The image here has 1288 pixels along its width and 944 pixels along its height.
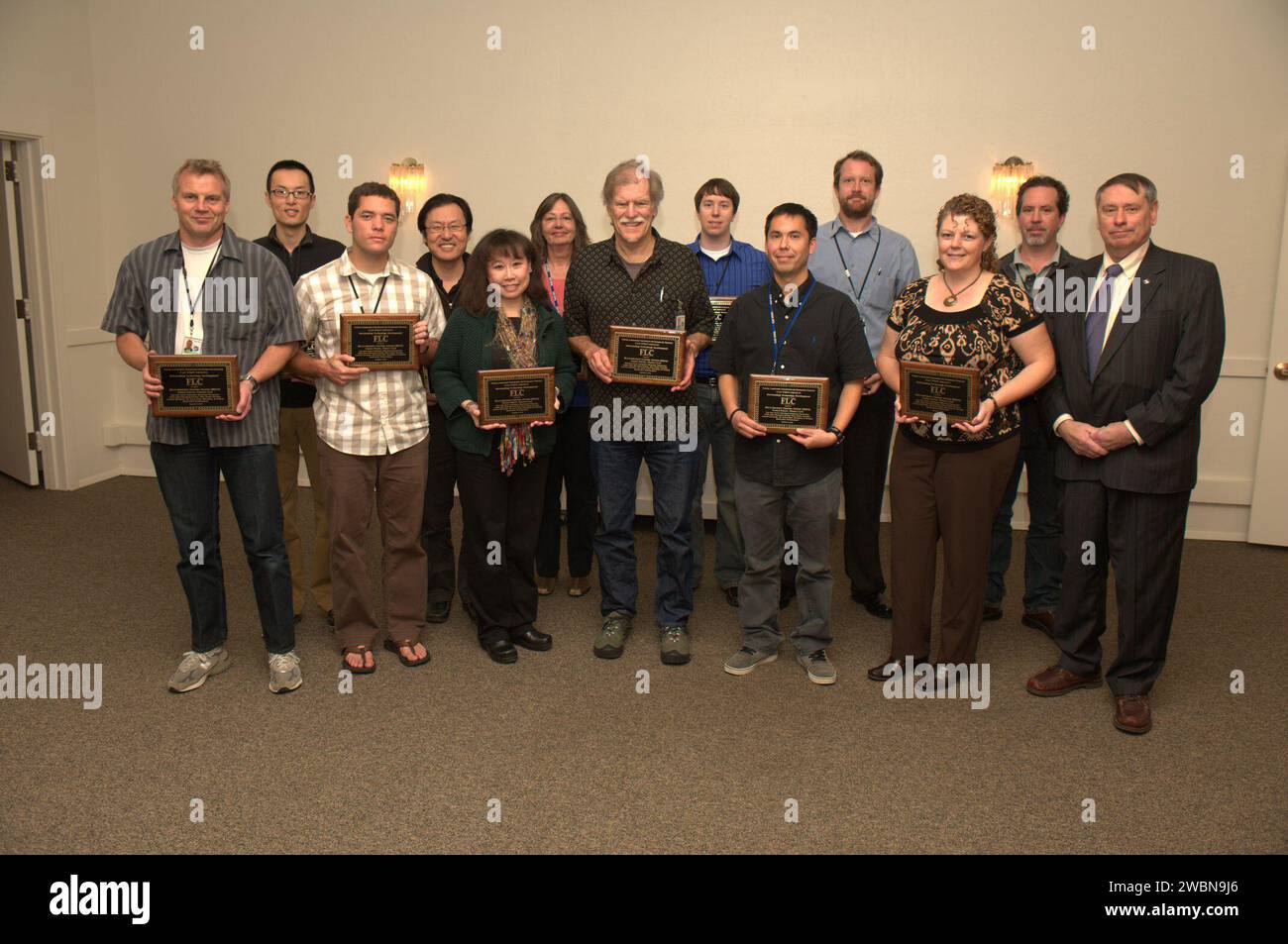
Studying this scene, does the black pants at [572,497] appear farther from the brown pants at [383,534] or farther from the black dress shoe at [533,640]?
the brown pants at [383,534]

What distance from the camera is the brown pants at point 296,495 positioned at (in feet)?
14.3

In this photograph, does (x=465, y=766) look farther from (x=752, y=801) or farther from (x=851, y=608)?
(x=851, y=608)

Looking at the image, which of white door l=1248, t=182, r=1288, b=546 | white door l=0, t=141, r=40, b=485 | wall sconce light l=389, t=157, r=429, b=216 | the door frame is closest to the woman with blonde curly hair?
white door l=1248, t=182, r=1288, b=546

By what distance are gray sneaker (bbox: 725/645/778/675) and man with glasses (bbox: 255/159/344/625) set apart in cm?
170

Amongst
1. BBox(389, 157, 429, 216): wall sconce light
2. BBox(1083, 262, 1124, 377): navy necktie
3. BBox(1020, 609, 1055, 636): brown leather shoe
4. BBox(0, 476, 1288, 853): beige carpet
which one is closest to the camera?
BBox(0, 476, 1288, 853): beige carpet

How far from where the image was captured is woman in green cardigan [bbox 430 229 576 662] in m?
3.79

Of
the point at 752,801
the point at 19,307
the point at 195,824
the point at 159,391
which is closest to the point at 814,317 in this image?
the point at 752,801

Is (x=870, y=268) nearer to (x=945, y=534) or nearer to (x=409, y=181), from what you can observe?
(x=945, y=534)

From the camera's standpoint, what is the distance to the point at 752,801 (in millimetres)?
3041

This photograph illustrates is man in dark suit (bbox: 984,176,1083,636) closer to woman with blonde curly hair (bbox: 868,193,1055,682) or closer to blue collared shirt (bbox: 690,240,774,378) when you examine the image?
woman with blonde curly hair (bbox: 868,193,1055,682)

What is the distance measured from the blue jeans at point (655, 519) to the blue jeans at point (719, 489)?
0.70ft

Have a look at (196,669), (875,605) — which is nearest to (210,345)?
(196,669)

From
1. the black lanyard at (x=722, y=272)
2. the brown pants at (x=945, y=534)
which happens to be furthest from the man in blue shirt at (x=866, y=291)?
the brown pants at (x=945, y=534)
